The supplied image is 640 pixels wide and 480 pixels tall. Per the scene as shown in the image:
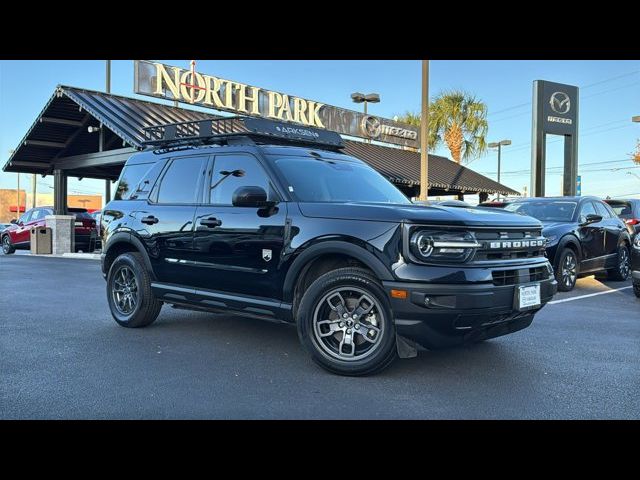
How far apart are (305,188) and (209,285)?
1.35m

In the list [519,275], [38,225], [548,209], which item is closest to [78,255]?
[38,225]

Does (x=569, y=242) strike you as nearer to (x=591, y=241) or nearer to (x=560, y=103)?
(x=591, y=241)

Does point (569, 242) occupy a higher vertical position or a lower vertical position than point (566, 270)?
higher

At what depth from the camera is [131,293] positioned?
6.39 meters

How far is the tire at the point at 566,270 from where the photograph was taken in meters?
9.20

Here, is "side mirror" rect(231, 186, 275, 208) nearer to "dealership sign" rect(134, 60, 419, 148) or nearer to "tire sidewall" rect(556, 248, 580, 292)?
"tire sidewall" rect(556, 248, 580, 292)

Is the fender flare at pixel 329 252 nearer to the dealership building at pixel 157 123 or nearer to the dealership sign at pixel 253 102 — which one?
the dealership building at pixel 157 123

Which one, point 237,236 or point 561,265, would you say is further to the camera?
point 561,265

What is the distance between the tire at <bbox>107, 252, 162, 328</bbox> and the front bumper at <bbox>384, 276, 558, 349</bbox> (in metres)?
3.13

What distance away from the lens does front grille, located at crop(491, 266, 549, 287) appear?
13.9 ft

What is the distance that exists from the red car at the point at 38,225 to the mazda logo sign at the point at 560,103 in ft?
52.1

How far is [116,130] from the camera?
47.0 ft

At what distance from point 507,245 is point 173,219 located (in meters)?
Answer: 3.29
